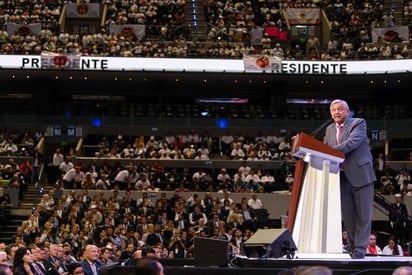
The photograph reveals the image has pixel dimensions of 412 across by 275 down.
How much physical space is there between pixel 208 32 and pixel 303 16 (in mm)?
5229

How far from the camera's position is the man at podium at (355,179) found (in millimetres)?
8289

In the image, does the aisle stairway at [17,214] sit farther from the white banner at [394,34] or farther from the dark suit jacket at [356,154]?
the white banner at [394,34]

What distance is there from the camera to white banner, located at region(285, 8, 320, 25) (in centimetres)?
3697

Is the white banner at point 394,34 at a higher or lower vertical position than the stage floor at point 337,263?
higher

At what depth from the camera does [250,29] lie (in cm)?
3391

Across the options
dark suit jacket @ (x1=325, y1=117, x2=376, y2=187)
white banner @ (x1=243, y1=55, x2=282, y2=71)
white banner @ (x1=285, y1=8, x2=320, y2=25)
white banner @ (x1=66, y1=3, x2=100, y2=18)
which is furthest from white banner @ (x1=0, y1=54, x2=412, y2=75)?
dark suit jacket @ (x1=325, y1=117, x2=376, y2=187)

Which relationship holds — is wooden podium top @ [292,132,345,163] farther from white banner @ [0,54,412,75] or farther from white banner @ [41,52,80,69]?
white banner @ [41,52,80,69]

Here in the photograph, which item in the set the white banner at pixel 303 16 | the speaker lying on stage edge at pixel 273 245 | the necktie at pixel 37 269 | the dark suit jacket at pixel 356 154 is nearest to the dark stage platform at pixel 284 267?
the speaker lying on stage edge at pixel 273 245

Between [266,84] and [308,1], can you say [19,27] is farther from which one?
[308,1]

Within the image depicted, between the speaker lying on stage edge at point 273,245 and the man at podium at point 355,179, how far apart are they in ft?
2.51

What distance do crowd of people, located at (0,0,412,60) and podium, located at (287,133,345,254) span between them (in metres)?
22.7

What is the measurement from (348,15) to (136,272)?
32844 millimetres

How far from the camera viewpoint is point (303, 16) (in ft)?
122

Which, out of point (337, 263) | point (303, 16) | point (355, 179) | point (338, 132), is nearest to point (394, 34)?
point (303, 16)
